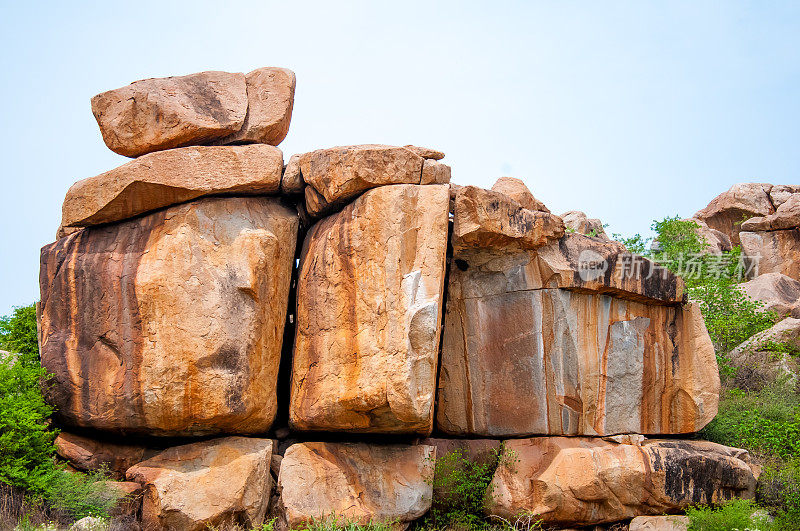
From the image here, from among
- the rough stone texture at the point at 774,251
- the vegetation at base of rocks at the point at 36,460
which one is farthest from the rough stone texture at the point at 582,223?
the vegetation at base of rocks at the point at 36,460

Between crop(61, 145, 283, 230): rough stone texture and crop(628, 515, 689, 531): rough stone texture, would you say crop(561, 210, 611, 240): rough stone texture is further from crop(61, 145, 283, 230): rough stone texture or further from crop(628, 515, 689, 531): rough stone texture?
crop(61, 145, 283, 230): rough stone texture

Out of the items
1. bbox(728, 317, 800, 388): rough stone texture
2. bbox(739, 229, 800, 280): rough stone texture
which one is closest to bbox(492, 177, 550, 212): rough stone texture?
bbox(728, 317, 800, 388): rough stone texture

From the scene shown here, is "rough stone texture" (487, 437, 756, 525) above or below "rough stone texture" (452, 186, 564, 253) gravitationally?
below

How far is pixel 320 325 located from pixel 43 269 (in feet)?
13.4

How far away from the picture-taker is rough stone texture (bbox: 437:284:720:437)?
938cm

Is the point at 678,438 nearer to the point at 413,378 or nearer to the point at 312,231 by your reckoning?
the point at 413,378

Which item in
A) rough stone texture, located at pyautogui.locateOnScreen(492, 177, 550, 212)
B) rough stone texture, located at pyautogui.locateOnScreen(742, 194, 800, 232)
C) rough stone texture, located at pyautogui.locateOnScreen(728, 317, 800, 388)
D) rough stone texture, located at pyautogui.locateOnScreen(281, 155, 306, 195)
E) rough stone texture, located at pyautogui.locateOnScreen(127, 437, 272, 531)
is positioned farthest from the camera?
rough stone texture, located at pyautogui.locateOnScreen(742, 194, 800, 232)

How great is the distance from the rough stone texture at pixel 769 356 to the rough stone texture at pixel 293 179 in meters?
9.15

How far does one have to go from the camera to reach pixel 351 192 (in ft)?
28.6

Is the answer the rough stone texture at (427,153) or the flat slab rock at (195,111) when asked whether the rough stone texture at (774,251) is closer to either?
the rough stone texture at (427,153)

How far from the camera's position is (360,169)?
8484mm

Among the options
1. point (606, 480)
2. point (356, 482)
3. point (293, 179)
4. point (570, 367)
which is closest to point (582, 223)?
point (570, 367)

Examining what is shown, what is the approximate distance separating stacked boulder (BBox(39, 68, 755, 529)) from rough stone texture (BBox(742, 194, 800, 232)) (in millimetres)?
12510

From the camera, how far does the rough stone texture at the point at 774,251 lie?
66.5 ft
